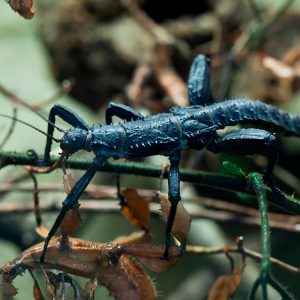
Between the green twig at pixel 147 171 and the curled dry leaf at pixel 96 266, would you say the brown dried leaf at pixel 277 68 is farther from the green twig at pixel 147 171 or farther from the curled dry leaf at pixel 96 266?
the curled dry leaf at pixel 96 266

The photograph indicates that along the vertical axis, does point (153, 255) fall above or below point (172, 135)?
below

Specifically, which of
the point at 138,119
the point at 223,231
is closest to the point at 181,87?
the point at 223,231

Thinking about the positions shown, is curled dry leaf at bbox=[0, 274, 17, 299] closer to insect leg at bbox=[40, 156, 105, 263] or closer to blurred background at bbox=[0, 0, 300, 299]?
insect leg at bbox=[40, 156, 105, 263]

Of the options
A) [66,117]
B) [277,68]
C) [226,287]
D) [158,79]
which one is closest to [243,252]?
[226,287]

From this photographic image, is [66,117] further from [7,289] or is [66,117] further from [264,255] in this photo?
[264,255]

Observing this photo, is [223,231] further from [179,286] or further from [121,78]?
[121,78]
